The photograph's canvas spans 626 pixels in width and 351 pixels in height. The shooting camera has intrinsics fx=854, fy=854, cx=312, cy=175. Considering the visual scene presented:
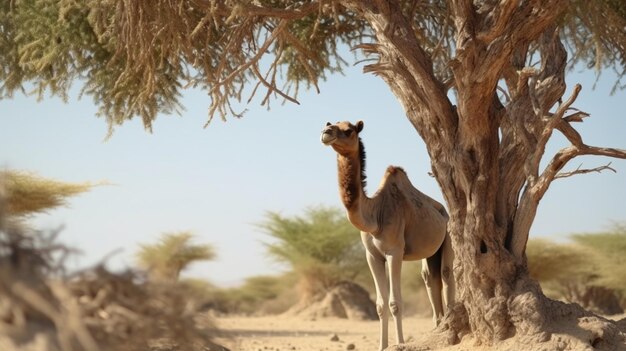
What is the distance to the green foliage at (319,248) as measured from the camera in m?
23.4

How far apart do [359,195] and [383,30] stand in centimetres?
174

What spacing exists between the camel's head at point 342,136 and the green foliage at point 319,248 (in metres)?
15.0

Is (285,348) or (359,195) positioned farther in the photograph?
(285,348)

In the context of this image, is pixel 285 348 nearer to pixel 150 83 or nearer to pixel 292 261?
pixel 150 83

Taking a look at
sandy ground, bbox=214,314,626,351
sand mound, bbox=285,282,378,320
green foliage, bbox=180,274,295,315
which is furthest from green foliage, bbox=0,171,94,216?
green foliage, bbox=180,274,295,315

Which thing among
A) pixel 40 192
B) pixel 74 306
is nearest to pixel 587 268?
pixel 40 192

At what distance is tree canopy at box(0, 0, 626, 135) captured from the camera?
861 centimetres

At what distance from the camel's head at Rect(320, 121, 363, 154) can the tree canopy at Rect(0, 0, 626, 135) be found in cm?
54

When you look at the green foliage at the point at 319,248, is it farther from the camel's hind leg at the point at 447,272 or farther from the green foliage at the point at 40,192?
the camel's hind leg at the point at 447,272

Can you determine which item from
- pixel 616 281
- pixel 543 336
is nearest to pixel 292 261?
pixel 616 281

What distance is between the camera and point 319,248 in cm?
2455

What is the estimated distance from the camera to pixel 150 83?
8891mm

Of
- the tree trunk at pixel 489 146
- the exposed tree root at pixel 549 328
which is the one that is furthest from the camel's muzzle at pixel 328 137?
the exposed tree root at pixel 549 328

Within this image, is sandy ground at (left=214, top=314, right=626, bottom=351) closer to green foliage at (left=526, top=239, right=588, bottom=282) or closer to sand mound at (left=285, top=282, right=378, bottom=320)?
sand mound at (left=285, top=282, right=378, bottom=320)
